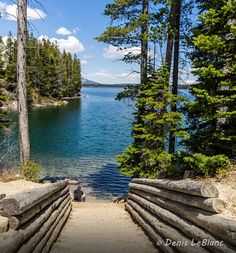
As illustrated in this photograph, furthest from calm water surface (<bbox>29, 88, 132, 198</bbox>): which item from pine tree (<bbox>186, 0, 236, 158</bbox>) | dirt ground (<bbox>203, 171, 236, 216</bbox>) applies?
dirt ground (<bbox>203, 171, 236, 216</bbox>)

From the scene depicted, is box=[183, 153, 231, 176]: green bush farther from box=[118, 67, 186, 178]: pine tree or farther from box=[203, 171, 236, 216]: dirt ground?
box=[118, 67, 186, 178]: pine tree

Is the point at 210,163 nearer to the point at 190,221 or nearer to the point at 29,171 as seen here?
the point at 190,221

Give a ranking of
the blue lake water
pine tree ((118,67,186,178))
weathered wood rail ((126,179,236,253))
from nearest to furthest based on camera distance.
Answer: weathered wood rail ((126,179,236,253)) → pine tree ((118,67,186,178)) → the blue lake water

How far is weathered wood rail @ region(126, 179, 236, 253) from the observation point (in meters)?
4.31

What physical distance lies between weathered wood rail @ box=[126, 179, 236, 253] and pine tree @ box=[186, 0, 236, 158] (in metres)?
1.90

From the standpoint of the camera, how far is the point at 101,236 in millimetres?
7602

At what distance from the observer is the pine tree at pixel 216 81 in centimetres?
820

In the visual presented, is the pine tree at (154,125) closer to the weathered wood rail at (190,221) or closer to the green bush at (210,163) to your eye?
the green bush at (210,163)

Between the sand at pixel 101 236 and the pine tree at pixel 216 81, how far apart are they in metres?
2.83

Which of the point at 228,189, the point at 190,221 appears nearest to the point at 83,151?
the point at 228,189

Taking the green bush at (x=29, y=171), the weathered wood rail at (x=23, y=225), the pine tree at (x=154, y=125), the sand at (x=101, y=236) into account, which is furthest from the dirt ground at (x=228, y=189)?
the green bush at (x=29, y=171)

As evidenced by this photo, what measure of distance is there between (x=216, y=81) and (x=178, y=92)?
779 centimetres

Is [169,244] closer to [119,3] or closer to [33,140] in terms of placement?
[119,3]

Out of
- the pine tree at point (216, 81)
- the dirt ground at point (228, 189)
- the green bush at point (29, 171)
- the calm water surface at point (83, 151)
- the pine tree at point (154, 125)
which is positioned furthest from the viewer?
the calm water surface at point (83, 151)
